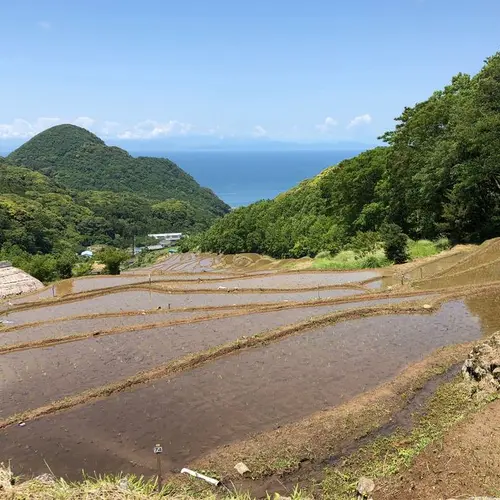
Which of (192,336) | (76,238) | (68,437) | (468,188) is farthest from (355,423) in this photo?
(76,238)

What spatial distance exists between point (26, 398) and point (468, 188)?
1115 inches

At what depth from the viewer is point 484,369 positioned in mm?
12477

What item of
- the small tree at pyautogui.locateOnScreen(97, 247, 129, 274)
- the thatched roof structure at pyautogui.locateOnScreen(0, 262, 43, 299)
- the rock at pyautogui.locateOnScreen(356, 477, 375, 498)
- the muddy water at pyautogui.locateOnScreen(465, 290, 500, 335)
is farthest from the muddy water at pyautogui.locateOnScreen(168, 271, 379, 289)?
the rock at pyautogui.locateOnScreen(356, 477, 375, 498)

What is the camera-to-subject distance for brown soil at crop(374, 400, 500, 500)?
7.84 m

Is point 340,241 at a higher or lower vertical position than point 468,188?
lower

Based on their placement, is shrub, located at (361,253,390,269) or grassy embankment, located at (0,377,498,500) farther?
shrub, located at (361,253,390,269)

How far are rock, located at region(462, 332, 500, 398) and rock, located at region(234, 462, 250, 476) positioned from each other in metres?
6.46

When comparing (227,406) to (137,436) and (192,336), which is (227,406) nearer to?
(137,436)

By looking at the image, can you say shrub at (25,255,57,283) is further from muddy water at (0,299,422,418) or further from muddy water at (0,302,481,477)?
muddy water at (0,302,481,477)

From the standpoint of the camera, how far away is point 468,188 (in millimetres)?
30406

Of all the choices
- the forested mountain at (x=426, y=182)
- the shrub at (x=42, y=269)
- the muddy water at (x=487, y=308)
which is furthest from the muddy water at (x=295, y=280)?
the shrub at (x=42, y=269)

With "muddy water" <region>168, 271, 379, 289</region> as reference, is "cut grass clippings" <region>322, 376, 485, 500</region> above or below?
below

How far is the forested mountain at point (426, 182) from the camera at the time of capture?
28.9 metres

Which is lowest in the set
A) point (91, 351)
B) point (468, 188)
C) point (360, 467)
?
point (360, 467)
